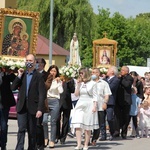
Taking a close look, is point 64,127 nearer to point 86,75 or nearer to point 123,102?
point 86,75

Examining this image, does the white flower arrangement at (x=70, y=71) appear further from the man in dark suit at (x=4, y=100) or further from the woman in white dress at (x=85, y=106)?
the man in dark suit at (x=4, y=100)

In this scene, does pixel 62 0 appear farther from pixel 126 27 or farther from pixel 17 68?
pixel 17 68

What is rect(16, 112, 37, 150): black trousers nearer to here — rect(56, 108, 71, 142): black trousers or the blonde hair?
the blonde hair

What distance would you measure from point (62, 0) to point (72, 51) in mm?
18845

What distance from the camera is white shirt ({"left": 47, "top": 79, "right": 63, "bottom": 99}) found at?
13.9 meters

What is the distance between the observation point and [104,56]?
96.0 ft

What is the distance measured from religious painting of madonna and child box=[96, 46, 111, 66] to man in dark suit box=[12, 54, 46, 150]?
1795 centimetres

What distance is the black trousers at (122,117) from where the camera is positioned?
16.8 m

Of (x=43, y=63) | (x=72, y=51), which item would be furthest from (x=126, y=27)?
(x=43, y=63)

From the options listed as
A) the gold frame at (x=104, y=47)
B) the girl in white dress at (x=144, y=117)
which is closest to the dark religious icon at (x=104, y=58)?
the gold frame at (x=104, y=47)

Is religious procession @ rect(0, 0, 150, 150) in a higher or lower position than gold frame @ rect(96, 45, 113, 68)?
lower

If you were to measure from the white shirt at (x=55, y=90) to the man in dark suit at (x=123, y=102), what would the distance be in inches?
124

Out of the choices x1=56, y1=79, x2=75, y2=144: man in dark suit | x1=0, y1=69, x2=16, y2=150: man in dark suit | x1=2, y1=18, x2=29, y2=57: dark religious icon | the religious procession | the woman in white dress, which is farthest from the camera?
x1=56, y1=79, x2=75, y2=144: man in dark suit

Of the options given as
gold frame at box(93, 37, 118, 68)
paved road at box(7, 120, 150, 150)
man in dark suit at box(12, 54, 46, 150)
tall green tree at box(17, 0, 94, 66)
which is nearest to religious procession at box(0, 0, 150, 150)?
man in dark suit at box(12, 54, 46, 150)
